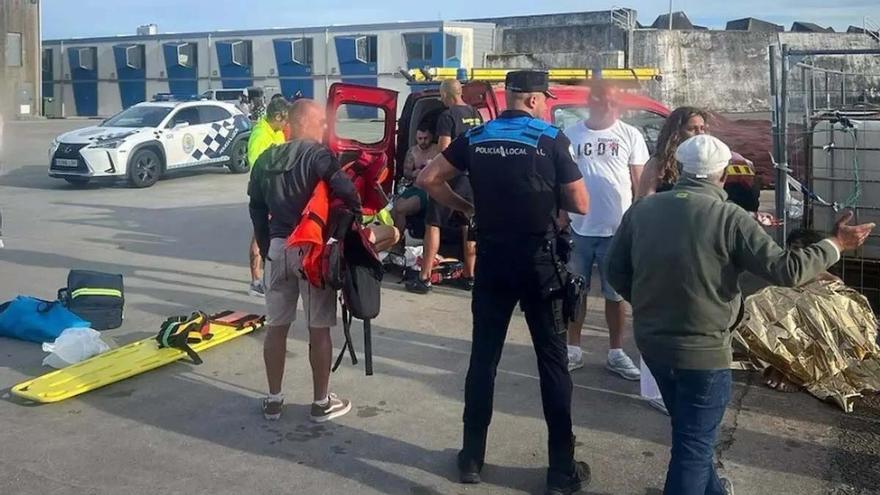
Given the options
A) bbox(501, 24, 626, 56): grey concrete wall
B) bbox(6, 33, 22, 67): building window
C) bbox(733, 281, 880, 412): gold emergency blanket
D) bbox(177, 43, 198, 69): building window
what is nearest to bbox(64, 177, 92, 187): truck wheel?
bbox(733, 281, 880, 412): gold emergency blanket

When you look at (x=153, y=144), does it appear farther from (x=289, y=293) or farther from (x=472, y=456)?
(x=472, y=456)

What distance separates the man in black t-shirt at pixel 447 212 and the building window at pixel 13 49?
136 ft

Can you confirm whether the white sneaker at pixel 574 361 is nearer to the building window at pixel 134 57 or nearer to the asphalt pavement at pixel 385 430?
the asphalt pavement at pixel 385 430

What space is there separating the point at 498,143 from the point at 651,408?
204 cm

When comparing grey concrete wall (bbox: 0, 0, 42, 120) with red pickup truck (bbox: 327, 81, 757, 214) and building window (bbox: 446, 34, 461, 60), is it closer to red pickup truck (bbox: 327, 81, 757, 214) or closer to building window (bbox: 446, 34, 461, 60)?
building window (bbox: 446, 34, 461, 60)

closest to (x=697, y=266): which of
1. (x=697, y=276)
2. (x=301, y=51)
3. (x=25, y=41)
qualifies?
(x=697, y=276)

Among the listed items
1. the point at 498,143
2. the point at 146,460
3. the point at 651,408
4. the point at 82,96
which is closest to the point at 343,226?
the point at 498,143

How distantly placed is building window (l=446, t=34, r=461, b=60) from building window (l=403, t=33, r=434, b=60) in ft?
2.36

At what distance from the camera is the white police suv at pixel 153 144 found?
16203 mm

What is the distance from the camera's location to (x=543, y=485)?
4.32 metres

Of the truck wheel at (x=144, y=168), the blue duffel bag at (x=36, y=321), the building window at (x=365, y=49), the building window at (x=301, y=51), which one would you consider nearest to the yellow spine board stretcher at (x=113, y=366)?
the blue duffel bag at (x=36, y=321)

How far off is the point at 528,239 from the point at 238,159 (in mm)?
15692

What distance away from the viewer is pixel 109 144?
53.4ft

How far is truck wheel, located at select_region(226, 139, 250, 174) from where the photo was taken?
18.9 metres
